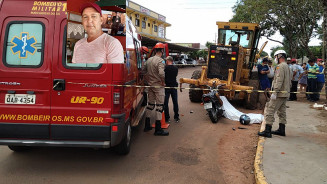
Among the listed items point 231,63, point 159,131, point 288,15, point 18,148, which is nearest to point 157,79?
point 159,131

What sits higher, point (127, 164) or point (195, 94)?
point (195, 94)

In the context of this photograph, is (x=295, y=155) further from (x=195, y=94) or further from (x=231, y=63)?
(x=195, y=94)

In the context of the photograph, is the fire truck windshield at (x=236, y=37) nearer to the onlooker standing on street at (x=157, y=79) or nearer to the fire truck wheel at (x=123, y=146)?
the onlooker standing on street at (x=157, y=79)

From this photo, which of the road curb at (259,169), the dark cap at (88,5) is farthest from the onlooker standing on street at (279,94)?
the dark cap at (88,5)

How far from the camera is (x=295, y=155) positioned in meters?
4.95

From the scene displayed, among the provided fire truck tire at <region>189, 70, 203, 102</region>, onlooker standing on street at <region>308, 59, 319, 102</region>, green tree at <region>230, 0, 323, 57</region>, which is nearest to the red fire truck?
fire truck tire at <region>189, 70, 203, 102</region>

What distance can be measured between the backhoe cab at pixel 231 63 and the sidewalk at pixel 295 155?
2.08 meters

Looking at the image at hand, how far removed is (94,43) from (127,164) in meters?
2.05

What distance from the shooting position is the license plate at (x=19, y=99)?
3.97 m

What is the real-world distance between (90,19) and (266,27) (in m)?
27.1

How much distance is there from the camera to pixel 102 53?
3.96 m

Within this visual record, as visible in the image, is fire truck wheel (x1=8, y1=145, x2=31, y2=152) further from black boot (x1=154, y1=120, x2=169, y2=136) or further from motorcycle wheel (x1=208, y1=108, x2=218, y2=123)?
motorcycle wheel (x1=208, y1=108, x2=218, y2=123)

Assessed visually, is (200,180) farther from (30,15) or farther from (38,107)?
(30,15)

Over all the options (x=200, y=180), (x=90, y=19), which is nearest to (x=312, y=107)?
(x=200, y=180)
